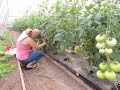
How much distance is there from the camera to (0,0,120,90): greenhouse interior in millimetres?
2682

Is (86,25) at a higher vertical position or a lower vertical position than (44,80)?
higher

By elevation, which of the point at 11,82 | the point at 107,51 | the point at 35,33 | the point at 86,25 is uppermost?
the point at 86,25

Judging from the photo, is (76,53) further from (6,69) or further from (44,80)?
(6,69)

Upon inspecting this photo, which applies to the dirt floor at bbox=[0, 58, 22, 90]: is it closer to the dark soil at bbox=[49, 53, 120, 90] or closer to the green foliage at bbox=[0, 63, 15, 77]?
the green foliage at bbox=[0, 63, 15, 77]

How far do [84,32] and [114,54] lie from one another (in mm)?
556

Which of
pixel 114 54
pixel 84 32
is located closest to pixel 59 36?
pixel 84 32

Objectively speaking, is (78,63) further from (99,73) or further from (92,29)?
(99,73)

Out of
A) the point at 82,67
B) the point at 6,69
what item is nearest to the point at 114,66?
the point at 82,67

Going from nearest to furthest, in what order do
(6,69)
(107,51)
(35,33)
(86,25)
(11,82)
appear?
(107,51) < (86,25) < (11,82) < (35,33) < (6,69)

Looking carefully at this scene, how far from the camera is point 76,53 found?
5129 mm

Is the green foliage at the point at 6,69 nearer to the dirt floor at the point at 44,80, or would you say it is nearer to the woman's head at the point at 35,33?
the dirt floor at the point at 44,80

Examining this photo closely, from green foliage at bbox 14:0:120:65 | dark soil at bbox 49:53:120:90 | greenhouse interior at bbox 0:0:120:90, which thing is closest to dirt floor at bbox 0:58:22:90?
greenhouse interior at bbox 0:0:120:90

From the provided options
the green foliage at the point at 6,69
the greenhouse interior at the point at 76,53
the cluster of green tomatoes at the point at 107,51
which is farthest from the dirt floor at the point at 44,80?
the cluster of green tomatoes at the point at 107,51

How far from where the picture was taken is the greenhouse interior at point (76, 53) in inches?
106
